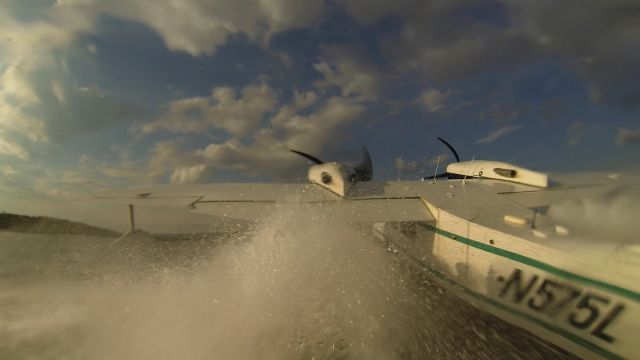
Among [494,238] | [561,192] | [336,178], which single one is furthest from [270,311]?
[561,192]

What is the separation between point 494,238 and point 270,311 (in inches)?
156

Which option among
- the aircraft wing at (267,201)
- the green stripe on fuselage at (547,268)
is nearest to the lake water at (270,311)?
the aircraft wing at (267,201)

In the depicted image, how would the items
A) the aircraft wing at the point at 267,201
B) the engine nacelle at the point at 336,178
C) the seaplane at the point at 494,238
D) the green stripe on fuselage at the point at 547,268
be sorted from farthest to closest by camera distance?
the engine nacelle at the point at 336,178 < the aircraft wing at the point at 267,201 < the seaplane at the point at 494,238 < the green stripe on fuselage at the point at 547,268

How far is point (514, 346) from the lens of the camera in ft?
18.0

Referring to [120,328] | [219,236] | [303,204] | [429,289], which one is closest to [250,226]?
[219,236]

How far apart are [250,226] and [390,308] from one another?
4.15 metres

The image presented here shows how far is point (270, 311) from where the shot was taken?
565 centimetres

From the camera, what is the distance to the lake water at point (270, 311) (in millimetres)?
4809

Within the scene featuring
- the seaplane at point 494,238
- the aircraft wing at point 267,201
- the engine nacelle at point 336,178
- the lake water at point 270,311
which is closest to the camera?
the seaplane at point 494,238

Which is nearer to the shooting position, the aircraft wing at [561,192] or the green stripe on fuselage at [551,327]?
the green stripe on fuselage at [551,327]

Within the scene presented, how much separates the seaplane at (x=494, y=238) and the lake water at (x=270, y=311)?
0.72 meters

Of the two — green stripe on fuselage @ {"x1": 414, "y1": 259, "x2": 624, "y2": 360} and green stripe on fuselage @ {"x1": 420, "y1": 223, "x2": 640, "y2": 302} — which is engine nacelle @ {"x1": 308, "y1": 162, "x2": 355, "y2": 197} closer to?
green stripe on fuselage @ {"x1": 420, "y1": 223, "x2": 640, "y2": 302}

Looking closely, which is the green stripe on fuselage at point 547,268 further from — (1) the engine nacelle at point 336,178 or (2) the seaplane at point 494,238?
(1) the engine nacelle at point 336,178

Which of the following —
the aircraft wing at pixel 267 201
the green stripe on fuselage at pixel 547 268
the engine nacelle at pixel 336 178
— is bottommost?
the green stripe on fuselage at pixel 547 268
